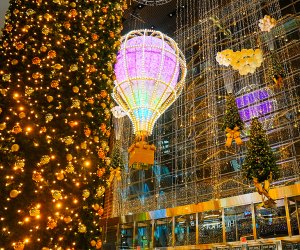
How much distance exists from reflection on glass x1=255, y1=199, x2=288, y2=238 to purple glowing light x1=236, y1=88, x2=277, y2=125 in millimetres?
3243

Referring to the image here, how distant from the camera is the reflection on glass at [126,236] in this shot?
13.2 metres

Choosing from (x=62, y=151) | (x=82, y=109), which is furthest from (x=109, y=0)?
(x=62, y=151)

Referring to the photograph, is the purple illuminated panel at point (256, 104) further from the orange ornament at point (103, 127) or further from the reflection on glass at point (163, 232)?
the orange ornament at point (103, 127)

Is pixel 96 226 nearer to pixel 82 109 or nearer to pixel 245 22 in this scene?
pixel 82 109

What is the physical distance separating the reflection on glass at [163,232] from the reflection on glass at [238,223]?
226cm

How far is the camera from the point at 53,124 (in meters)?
2.77

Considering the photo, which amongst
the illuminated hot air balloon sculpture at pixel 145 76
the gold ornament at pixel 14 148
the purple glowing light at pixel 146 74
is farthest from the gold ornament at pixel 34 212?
the purple glowing light at pixel 146 74

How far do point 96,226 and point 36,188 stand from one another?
54cm

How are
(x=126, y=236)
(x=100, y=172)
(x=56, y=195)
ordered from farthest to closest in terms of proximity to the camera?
(x=126, y=236)
(x=100, y=172)
(x=56, y=195)

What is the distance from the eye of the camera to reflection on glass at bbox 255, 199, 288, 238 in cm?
940

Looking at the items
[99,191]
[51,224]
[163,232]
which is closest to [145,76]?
[99,191]

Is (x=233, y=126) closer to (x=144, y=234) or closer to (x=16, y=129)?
(x=144, y=234)

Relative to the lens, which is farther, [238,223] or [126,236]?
[126,236]

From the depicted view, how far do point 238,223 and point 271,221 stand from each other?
102 cm
